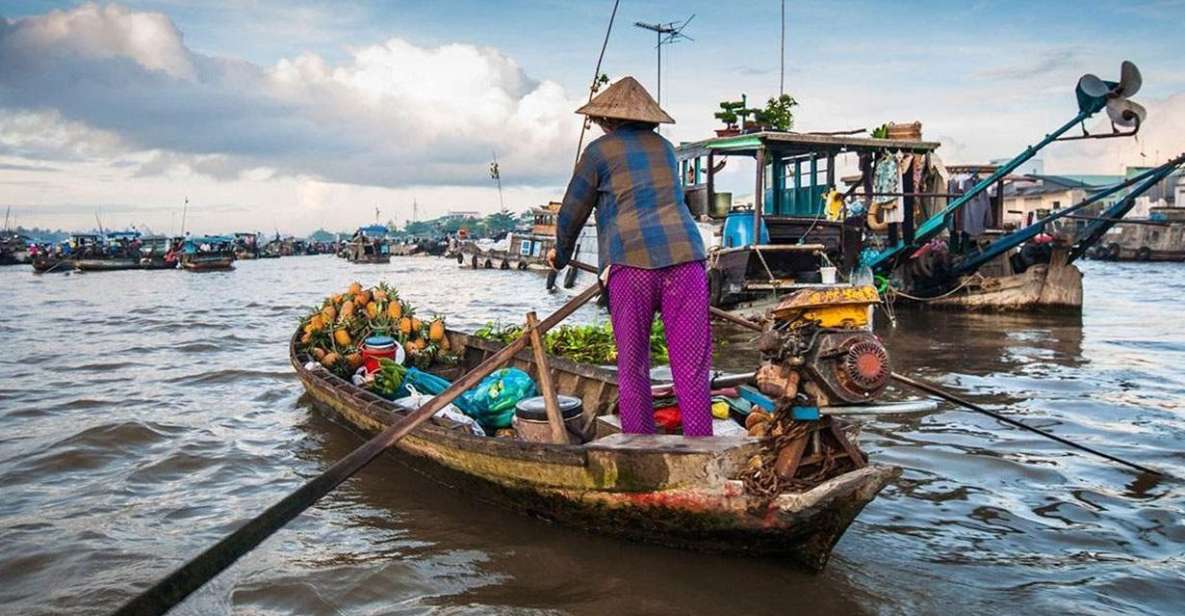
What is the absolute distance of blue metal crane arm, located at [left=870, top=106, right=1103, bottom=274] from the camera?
34.6 feet

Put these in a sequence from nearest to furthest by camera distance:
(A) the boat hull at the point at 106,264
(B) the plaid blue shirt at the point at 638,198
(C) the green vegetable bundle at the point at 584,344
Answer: (B) the plaid blue shirt at the point at 638,198
(C) the green vegetable bundle at the point at 584,344
(A) the boat hull at the point at 106,264

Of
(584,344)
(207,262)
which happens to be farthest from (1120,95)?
(207,262)

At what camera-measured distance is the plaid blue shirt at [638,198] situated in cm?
361

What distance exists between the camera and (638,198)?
367cm

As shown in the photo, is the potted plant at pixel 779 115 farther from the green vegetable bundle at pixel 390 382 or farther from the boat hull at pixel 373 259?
the boat hull at pixel 373 259

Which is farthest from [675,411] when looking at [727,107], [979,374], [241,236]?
[241,236]

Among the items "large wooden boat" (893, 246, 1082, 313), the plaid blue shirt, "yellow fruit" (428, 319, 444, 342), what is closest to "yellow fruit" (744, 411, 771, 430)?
the plaid blue shirt

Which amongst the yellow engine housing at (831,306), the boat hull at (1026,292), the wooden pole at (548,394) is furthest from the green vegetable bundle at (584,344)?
the boat hull at (1026,292)

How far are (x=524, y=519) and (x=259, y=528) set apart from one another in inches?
65.1

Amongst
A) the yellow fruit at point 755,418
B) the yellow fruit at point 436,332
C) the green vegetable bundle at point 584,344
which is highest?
the yellow fruit at point 436,332

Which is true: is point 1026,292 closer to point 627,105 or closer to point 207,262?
point 627,105

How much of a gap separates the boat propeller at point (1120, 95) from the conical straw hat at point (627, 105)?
871 cm

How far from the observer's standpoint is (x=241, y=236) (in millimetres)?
59438

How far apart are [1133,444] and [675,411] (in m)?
3.41
